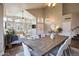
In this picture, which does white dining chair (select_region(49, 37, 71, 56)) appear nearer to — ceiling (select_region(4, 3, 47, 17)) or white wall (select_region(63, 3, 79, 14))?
white wall (select_region(63, 3, 79, 14))

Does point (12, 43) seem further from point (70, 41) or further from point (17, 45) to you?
point (70, 41)

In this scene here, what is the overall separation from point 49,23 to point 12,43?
26.9 inches

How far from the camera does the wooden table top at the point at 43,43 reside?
2914 mm

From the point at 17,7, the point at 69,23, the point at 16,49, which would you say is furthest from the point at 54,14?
the point at 16,49

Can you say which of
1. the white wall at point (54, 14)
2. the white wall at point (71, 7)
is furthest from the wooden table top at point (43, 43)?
the white wall at point (71, 7)

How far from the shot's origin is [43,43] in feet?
9.61

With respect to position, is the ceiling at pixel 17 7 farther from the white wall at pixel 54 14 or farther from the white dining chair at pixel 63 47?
the white dining chair at pixel 63 47

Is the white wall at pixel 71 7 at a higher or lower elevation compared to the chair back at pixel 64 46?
higher

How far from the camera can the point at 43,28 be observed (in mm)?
2994

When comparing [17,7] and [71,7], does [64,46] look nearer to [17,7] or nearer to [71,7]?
[71,7]

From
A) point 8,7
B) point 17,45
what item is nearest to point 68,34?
point 17,45

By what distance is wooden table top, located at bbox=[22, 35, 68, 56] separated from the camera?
2914 millimetres

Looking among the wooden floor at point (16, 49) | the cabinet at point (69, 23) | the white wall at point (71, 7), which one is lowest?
the wooden floor at point (16, 49)

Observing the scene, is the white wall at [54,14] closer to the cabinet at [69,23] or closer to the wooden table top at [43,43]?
the cabinet at [69,23]
